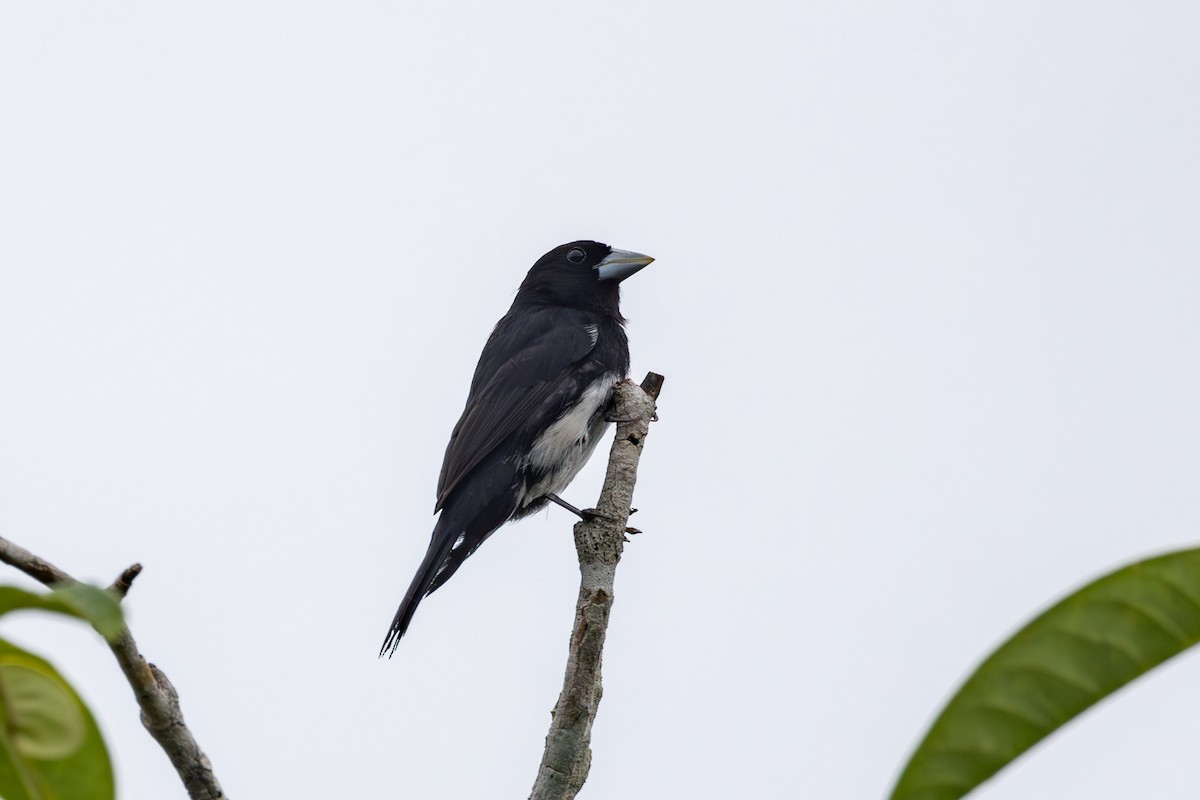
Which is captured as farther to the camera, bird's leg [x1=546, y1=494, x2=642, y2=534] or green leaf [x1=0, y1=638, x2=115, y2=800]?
bird's leg [x1=546, y1=494, x2=642, y2=534]


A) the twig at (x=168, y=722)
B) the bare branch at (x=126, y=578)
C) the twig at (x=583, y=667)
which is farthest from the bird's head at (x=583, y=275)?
the bare branch at (x=126, y=578)

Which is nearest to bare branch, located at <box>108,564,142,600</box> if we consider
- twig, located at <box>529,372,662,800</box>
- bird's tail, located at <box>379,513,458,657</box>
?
twig, located at <box>529,372,662,800</box>

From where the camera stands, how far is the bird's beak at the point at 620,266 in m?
7.16

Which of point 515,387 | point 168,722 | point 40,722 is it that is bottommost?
point 40,722

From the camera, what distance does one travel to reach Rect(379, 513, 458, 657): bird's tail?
5.51 m

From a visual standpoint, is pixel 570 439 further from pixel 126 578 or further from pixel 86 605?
pixel 86 605

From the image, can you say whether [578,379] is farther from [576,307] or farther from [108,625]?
A: [108,625]

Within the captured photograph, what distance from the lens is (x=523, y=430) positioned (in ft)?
20.5

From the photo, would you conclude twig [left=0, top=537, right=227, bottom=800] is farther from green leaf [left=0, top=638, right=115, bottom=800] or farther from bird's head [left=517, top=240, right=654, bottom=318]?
bird's head [left=517, top=240, right=654, bottom=318]

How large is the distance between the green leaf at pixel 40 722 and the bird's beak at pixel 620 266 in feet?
20.5

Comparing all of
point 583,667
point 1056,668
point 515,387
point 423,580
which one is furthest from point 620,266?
point 1056,668

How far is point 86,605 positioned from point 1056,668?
73 cm

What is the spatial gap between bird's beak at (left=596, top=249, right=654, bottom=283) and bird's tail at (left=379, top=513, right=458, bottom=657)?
1834 mm

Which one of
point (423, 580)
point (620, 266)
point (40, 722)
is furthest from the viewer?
point (620, 266)
